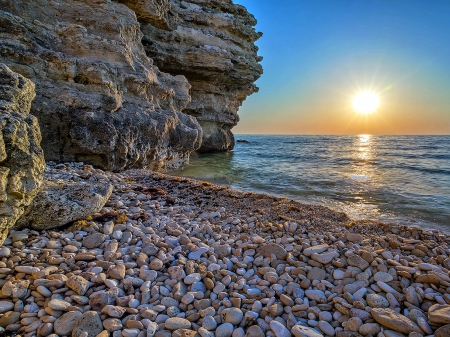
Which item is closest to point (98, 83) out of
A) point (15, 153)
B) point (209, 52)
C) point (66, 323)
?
point (15, 153)

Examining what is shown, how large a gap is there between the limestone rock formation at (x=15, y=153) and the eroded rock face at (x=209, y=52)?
9.89m

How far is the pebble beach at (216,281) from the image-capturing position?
193 centimetres

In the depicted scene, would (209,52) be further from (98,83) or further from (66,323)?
(66,323)

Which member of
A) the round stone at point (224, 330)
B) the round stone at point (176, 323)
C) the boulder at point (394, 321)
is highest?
the boulder at point (394, 321)

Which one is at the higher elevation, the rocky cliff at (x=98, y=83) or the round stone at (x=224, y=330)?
Result: the rocky cliff at (x=98, y=83)

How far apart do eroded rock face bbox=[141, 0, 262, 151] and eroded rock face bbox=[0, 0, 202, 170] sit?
4276mm

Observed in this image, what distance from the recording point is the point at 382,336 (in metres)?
1.83

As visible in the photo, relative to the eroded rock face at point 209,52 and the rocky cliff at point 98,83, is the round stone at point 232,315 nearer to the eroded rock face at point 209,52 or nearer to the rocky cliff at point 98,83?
the rocky cliff at point 98,83

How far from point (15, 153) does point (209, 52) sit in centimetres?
1545

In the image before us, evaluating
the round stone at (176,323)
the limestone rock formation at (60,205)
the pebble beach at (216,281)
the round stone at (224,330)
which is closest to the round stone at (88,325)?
the pebble beach at (216,281)

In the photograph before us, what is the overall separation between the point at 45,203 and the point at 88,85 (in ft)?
15.1

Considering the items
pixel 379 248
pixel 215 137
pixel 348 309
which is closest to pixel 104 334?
pixel 348 309

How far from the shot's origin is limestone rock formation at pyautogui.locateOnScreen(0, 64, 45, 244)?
247 cm

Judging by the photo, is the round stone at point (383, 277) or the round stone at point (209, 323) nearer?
the round stone at point (209, 323)
